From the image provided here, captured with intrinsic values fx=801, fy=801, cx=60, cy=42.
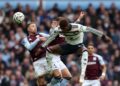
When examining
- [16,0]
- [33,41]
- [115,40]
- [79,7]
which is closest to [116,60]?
[115,40]

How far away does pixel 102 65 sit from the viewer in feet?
87.7

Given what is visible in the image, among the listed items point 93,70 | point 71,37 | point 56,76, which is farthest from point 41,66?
point 93,70

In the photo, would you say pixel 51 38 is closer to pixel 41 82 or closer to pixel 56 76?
pixel 56 76

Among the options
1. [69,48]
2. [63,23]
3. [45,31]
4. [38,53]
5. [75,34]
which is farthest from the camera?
[45,31]

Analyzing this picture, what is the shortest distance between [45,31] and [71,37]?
395 inches

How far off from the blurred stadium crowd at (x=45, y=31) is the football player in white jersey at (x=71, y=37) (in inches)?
264

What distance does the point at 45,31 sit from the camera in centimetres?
3284

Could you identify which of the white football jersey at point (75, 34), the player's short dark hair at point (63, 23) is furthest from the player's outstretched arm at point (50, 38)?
the player's short dark hair at point (63, 23)

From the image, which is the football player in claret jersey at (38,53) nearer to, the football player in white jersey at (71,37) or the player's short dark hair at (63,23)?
the football player in white jersey at (71,37)

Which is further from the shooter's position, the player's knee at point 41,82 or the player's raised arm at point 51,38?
the player's knee at point 41,82

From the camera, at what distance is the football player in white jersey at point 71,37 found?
22.5 metres

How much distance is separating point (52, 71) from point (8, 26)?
961 cm

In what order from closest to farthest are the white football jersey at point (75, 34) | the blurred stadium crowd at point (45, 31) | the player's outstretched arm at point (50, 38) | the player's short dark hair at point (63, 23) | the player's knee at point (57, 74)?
the player's short dark hair at point (63, 23) < the white football jersey at point (75, 34) < the player's outstretched arm at point (50, 38) < the player's knee at point (57, 74) < the blurred stadium crowd at point (45, 31)

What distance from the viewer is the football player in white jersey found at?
Result: 22.5m
